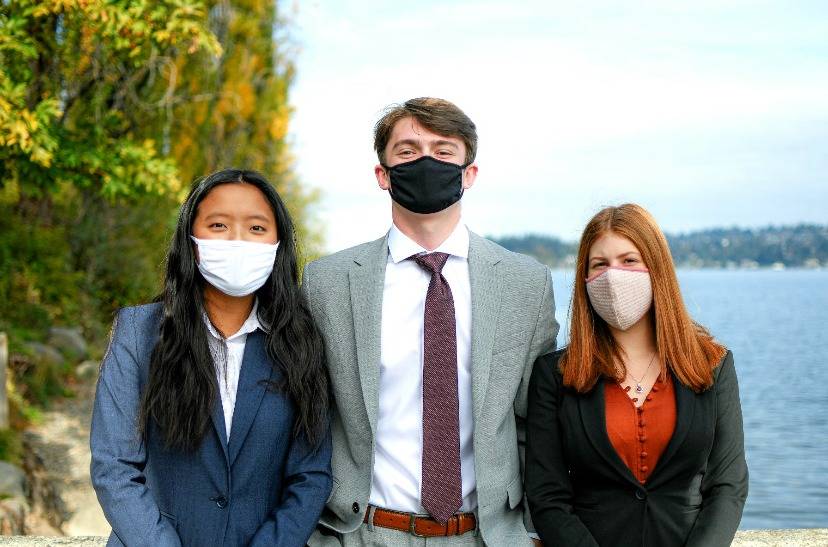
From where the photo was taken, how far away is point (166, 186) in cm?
678

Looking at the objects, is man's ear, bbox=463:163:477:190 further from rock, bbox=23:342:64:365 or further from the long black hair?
rock, bbox=23:342:64:365

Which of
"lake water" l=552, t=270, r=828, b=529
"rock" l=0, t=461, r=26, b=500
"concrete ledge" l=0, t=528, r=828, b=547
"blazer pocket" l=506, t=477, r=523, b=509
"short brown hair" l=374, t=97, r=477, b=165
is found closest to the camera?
"blazer pocket" l=506, t=477, r=523, b=509

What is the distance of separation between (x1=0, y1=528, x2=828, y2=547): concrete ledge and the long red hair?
1043 mm

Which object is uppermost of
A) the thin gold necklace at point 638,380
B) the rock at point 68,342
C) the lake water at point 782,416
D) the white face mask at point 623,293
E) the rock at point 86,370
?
the white face mask at point 623,293

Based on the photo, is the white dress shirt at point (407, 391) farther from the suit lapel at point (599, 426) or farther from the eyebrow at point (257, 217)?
the eyebrow at point (257, 217)

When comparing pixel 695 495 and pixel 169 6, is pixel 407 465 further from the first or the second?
pixel 169 6

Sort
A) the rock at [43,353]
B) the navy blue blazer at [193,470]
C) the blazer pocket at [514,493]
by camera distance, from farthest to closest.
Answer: the rock at [43,353] < the blazer pocket at [514,493] < the navy blue blazer at [193,470]

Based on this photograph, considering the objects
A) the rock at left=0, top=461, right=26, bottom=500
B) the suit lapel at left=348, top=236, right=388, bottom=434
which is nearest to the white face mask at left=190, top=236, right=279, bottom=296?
the suit lapel at left=348, top=236, right=388, bottom=434

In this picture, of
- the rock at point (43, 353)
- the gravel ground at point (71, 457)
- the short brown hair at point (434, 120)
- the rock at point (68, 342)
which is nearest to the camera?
the short brown hair at point (434, 120)

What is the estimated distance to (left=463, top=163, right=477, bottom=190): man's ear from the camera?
3.00m

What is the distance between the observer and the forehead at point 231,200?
2654 mm

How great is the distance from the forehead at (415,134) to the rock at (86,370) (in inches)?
390

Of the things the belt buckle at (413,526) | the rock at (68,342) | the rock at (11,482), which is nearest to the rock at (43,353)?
the rock at (68,342)

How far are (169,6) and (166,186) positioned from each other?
1.31m
